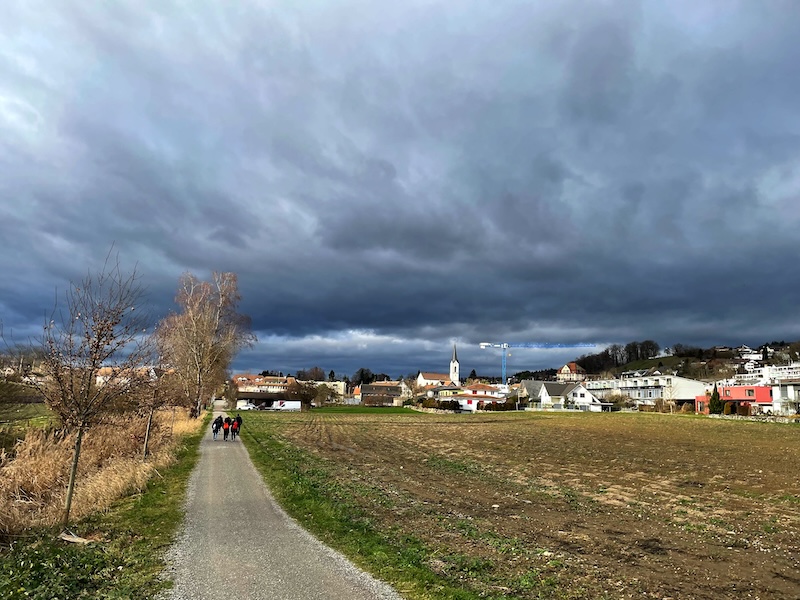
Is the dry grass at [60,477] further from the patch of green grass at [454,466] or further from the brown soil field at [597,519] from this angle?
the patch of green grass at [454,466]

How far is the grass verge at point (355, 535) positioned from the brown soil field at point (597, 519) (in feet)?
1.14

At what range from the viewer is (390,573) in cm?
773

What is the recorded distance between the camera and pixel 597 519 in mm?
12312

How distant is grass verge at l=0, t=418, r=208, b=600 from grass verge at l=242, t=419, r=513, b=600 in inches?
110

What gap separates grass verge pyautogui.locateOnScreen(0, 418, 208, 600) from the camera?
6.97 metres

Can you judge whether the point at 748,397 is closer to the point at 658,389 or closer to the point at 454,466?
the point at 658,389

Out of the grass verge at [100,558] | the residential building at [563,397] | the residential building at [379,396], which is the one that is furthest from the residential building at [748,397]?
the grass verge at [100,558]

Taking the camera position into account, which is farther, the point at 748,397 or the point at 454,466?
the point at 748,397

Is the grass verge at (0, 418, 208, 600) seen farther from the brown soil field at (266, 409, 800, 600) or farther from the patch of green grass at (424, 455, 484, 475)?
the patch of green grass at (424, 455, 484, 475)

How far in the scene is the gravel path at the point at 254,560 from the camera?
6.92 m

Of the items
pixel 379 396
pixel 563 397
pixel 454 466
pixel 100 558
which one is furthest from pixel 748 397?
pixel 100 558

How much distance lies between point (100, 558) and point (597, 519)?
10.4 meters

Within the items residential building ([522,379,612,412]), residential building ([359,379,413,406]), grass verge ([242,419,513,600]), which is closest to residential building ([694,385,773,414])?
residential building ([522,379,612,412])

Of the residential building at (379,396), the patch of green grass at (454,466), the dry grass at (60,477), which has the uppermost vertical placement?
the dry grass at (60,477)
